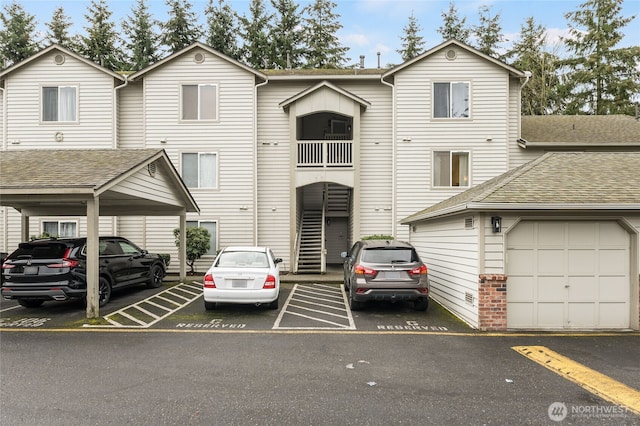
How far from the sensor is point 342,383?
4984 millimetres

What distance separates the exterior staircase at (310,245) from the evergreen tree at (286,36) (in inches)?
722

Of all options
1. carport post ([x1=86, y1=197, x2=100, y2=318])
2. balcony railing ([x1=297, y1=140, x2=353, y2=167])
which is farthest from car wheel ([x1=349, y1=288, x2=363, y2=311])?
balcony railing ([x1=297, y1=140, x2=353, y2=167])

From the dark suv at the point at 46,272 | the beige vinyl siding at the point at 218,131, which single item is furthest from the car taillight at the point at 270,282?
the beige vinyl siding at the point at 218,131

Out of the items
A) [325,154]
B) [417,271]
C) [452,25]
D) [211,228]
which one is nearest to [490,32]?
[452,25]

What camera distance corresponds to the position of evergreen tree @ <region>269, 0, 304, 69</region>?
3189 cm

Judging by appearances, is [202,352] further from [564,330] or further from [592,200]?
[592,200]

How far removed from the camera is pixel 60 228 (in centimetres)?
1695

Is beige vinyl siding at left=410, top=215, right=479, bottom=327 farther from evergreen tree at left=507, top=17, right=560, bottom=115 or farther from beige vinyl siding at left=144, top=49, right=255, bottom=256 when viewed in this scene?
evergreen tree at left=507, top=17, right=560, bottom=115

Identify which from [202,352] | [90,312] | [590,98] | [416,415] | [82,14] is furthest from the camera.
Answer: [82,14]

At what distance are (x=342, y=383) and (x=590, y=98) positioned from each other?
31979 mm

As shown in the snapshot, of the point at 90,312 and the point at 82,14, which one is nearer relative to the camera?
the point at 90,312

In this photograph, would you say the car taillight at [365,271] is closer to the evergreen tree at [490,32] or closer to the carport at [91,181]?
the carport at [91,181]

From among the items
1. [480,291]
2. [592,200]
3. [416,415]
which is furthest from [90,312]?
[592,200]

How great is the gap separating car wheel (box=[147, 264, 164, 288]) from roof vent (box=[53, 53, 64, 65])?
10845mm
